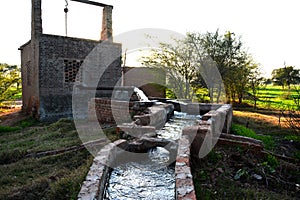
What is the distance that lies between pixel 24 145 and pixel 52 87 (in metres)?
6.50

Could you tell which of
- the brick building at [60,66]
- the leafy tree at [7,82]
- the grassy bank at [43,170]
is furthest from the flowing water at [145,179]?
the leafy tree at [7,82]

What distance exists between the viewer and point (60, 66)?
12500 millimetres

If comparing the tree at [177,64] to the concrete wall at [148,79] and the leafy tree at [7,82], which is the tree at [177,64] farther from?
the leafy tree at [7,82]

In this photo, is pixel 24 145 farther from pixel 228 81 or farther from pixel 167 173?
pixel 228 81

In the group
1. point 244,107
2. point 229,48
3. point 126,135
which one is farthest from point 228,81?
point 126,135

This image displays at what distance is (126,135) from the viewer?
199 inches

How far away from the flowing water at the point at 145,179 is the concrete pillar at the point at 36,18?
10.5 m

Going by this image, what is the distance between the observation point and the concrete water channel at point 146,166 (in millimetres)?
2819

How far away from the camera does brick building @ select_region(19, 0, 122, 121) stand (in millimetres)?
12102

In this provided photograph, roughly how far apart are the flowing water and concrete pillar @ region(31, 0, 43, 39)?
10546 mm

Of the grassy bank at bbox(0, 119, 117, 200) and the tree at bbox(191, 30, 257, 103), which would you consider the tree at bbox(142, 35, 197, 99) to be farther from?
the grassy bank at bbox(0, 119, 117, 200)

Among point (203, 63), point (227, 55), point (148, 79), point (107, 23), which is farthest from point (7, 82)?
point (227, 55)

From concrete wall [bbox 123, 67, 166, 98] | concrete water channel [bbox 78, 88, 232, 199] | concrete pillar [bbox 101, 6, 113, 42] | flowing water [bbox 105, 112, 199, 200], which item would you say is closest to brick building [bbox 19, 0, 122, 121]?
concrete pillar [bbox 101, 6, 113, 42]

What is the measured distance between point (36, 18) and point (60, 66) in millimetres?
Result: 2693
